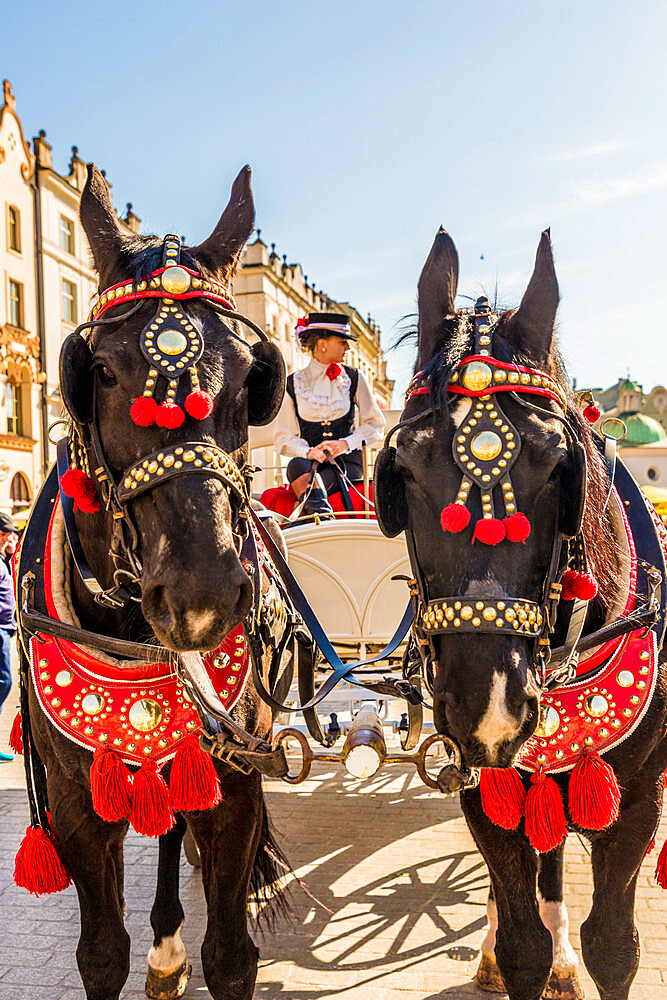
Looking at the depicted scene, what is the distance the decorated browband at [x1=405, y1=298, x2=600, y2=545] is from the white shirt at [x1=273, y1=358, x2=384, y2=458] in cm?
199

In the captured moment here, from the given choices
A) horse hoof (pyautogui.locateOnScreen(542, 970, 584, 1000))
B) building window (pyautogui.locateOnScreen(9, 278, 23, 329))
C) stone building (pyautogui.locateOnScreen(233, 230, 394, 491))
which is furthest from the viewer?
stone building (pyautogui.locateOnScreen(233, 230, 394, 491))

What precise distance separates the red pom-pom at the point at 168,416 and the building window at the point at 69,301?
1056 inches

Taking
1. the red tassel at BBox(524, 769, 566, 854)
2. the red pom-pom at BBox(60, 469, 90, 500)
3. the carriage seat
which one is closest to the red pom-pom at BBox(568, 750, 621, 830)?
the red tassel at BBox(524, 769, 566, 854)

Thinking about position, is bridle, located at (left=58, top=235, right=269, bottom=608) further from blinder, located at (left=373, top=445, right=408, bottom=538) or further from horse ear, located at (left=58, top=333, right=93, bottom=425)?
blinder, located at (left=373, top=445, right=408, bottom=538)

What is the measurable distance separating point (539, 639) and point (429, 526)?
1.13 feet

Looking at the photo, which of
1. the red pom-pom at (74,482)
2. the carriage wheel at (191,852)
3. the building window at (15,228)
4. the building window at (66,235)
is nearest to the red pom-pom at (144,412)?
the red pom-pom at (74,482)

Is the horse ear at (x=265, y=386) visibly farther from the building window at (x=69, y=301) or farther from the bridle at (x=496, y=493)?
the building window at (x=69, y=301)

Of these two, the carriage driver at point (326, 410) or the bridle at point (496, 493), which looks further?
the carriage driver at point (326, 410)

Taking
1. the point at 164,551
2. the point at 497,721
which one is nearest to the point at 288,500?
the point at 164,551

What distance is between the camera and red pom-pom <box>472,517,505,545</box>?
1.69 meters

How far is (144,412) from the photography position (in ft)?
5.87

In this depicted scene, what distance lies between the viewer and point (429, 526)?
5.95ft

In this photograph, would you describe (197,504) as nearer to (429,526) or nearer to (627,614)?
(429,526)

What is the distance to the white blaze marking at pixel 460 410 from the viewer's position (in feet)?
6.10
